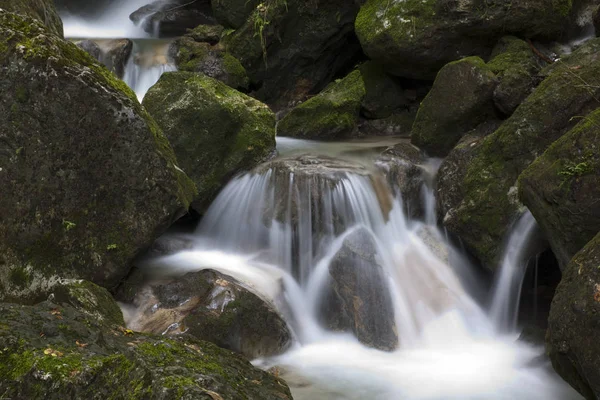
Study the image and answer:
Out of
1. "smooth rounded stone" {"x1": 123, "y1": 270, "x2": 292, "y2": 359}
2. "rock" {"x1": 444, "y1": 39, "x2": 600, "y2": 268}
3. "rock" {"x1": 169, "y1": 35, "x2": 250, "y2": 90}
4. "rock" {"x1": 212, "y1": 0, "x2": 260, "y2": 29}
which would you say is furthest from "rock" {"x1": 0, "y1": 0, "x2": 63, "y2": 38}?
"rock" {"x1": 212, "y1": 0, "x2": 260, "y2": 29}

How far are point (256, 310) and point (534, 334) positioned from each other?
8.97 ft

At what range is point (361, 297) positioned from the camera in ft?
19.8

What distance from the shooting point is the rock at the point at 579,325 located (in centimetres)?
358

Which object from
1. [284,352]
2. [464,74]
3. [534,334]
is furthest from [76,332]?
[464,74]

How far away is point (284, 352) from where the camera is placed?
5.40 meters

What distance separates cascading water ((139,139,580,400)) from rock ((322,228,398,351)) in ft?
0.25

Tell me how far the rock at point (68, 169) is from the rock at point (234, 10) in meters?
7.33

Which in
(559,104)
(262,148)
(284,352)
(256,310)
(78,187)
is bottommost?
(284,352)

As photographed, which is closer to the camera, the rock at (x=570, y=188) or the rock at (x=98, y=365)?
the rock at (x=98, y=365)

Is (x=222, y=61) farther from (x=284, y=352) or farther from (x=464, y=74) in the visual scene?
(x=284, y=352)

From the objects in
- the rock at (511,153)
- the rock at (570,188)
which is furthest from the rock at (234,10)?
the rock at (570,188)

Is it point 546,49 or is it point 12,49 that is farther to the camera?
point 546,49

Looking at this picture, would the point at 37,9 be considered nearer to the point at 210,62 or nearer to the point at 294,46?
the point at 210,62

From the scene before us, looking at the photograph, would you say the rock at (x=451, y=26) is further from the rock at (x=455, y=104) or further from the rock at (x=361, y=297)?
the rock at (x=361, y=297)
